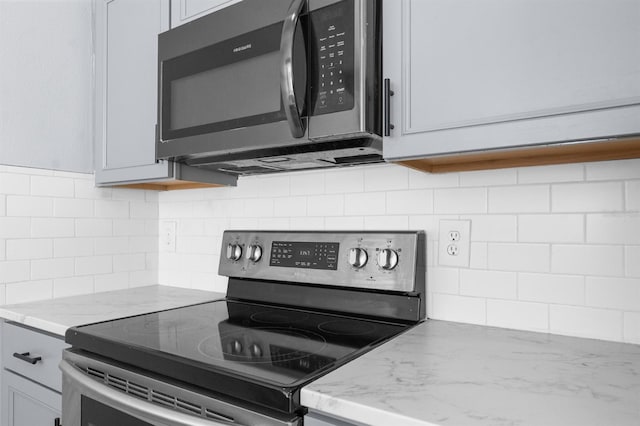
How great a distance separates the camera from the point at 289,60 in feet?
3.44

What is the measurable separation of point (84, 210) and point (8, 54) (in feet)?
2.04

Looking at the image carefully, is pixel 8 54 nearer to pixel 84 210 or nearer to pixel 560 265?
pixel 84 210

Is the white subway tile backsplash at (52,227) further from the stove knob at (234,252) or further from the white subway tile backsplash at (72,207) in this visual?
the stove knob at (234,252)

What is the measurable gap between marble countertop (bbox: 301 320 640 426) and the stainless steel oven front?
140 mm

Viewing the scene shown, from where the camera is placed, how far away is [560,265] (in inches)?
44.3

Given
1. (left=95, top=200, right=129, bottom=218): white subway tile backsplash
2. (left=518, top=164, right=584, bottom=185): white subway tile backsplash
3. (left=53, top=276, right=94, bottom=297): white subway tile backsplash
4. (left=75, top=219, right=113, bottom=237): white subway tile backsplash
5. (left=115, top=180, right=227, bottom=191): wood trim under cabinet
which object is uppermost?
(left=115, top=180, right=227, bottom=191): wood trim under cabinet

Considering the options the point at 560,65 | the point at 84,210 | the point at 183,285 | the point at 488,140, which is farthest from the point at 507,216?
the point at 84,210

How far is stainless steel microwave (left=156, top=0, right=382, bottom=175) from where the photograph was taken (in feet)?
3.44

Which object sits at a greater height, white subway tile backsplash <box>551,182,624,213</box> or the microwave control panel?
the microwave control panel

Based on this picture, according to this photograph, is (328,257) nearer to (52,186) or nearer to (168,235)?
(168,235)

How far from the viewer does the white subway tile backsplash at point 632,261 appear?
1036 millimetres

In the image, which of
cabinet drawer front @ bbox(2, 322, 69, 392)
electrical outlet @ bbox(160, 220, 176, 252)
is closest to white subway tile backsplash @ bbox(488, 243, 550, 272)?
cabinet drawer front @ bbox(2, 322, 69, 392)

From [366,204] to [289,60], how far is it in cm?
57

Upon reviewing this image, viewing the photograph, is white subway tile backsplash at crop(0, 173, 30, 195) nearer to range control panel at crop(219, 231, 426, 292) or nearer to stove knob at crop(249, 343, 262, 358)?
range control panel at crop(219, 231, 426, 292)
